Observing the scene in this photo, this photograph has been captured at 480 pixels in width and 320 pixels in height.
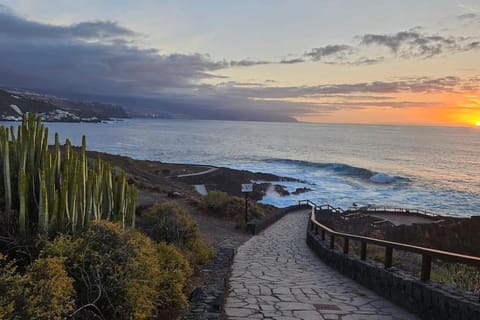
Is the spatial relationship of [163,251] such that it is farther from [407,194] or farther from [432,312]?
[407,194]

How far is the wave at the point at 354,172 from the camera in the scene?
69.3 metres

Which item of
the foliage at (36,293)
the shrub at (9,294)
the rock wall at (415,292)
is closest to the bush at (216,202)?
the rock wall at (415,292)

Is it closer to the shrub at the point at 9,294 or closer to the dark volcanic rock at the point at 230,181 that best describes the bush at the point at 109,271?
the shrub at the point at 9,294

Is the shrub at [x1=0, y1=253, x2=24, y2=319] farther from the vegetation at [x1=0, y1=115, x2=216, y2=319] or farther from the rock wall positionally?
the rock wall

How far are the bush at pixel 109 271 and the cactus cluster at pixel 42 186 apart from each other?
1.95 ft

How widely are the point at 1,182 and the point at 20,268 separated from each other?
2272 mm

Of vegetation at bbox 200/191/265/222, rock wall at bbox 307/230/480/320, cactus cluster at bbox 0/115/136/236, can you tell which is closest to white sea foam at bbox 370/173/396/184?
vegetation at bbox 200/191/265/222

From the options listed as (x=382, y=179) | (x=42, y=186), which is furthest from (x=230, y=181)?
A: (x=42, y=186)

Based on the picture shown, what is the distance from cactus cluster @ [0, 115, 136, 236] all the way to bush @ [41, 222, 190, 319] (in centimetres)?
59

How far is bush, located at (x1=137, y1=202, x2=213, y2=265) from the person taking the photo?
1031 centimetres

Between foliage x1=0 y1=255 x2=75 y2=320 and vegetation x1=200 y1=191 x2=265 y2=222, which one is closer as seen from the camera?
foliage x1=0 y1=255 x2=75 y2=320

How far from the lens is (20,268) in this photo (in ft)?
17.0

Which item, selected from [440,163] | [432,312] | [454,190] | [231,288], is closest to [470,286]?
[432,312]

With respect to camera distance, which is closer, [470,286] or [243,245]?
[470,286]
